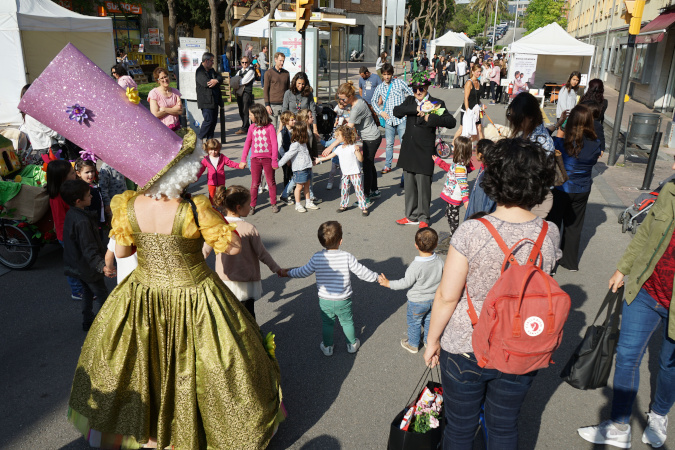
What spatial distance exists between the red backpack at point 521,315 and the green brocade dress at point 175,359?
1.45 metres

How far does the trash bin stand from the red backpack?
10709 millimetres

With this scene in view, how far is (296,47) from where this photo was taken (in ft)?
49.5

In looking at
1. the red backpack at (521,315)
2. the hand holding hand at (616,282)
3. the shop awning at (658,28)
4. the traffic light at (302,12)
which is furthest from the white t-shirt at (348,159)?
the shop awning at (658,28)

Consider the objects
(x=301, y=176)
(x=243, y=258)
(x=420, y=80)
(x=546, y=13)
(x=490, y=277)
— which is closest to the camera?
(x=490, y=277)

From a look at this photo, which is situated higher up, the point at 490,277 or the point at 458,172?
the point at 490,277

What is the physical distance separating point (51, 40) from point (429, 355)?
16045 millimetres

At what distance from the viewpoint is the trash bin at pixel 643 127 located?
11.2 meters

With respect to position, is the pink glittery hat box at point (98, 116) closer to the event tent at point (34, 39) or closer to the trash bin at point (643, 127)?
the trash bin at point (643, 127)

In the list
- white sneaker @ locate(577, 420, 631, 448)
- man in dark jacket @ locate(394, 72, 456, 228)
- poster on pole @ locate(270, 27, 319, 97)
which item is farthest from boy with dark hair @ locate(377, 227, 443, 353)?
poster on pole @ locate(270, 27, 319, 97)

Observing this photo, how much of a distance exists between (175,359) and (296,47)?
43.8 feet

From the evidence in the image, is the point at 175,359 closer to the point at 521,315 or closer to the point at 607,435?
the point at 521,315

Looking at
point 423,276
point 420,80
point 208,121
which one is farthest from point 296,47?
point 423,276

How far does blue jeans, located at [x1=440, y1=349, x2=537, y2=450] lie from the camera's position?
2.47 meters

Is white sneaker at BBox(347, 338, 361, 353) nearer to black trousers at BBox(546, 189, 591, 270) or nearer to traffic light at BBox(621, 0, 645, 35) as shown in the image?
black trousers at BBox(546, 189, 591, 270)
